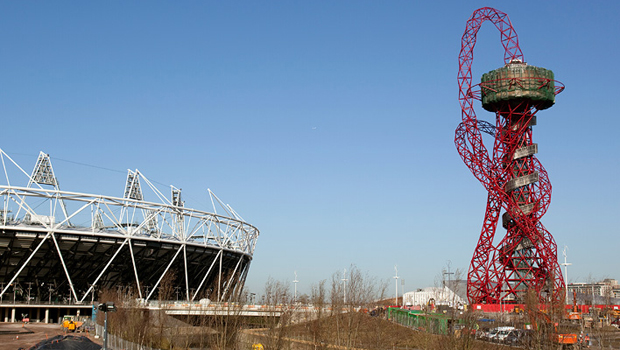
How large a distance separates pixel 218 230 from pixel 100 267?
16.7m

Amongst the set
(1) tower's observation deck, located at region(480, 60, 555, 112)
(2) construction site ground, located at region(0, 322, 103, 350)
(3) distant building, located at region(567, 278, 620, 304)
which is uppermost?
(1) tower's observation deck, located at region(480, 60, 555, 112)

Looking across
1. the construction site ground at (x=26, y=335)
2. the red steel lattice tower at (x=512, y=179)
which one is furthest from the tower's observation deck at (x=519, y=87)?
the construction site ground at (x=26, y=335)

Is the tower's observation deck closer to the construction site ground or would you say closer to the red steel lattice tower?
the red steel lattice tower

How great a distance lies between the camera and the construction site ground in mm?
50822

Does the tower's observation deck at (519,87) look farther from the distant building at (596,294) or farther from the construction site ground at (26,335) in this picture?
the construction site ground at (26,335)

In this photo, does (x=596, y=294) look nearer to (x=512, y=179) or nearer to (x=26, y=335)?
(x=512, y=179)

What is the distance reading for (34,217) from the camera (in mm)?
77125

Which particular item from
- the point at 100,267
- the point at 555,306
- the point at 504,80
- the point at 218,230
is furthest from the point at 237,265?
the point at 555,306

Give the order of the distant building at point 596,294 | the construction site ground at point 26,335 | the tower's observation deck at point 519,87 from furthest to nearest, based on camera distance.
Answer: the tower's observation deck at point 519,87
the construction site ground at point 26,335
the distant building at point 596,294

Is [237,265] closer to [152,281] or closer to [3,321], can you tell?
[152,281]

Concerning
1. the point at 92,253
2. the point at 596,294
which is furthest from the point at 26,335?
the point at 596,294

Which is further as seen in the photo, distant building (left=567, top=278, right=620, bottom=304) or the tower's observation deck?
the tower's observation deck

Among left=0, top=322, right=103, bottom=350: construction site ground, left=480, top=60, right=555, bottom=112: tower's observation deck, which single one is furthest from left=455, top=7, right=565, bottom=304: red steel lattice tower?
left=0, top=322, right=103, bottom=350: construction site ground

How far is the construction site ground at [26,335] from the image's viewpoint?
5082 cm
